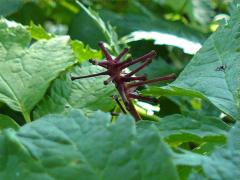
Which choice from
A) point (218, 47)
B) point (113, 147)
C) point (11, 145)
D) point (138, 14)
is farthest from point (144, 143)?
point (138, 14)

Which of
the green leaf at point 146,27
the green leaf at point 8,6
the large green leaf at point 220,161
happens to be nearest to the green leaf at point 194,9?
the green leaf at point 146,27

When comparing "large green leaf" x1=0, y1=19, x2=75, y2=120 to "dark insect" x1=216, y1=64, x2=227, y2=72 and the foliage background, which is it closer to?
the foliage background

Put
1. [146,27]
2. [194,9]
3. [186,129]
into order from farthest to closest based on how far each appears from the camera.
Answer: [194,9]
[146,27]
[186,129]

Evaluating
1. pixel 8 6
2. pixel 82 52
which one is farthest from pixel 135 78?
pixel 8 6

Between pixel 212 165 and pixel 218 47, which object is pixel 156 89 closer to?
pixel 218 47

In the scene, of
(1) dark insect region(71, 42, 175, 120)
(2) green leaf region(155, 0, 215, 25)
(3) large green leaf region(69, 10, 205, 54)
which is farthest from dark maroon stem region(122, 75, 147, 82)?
(2) green leaf region(155, 0, 215, 25)

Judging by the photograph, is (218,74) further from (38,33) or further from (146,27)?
(146,27)
